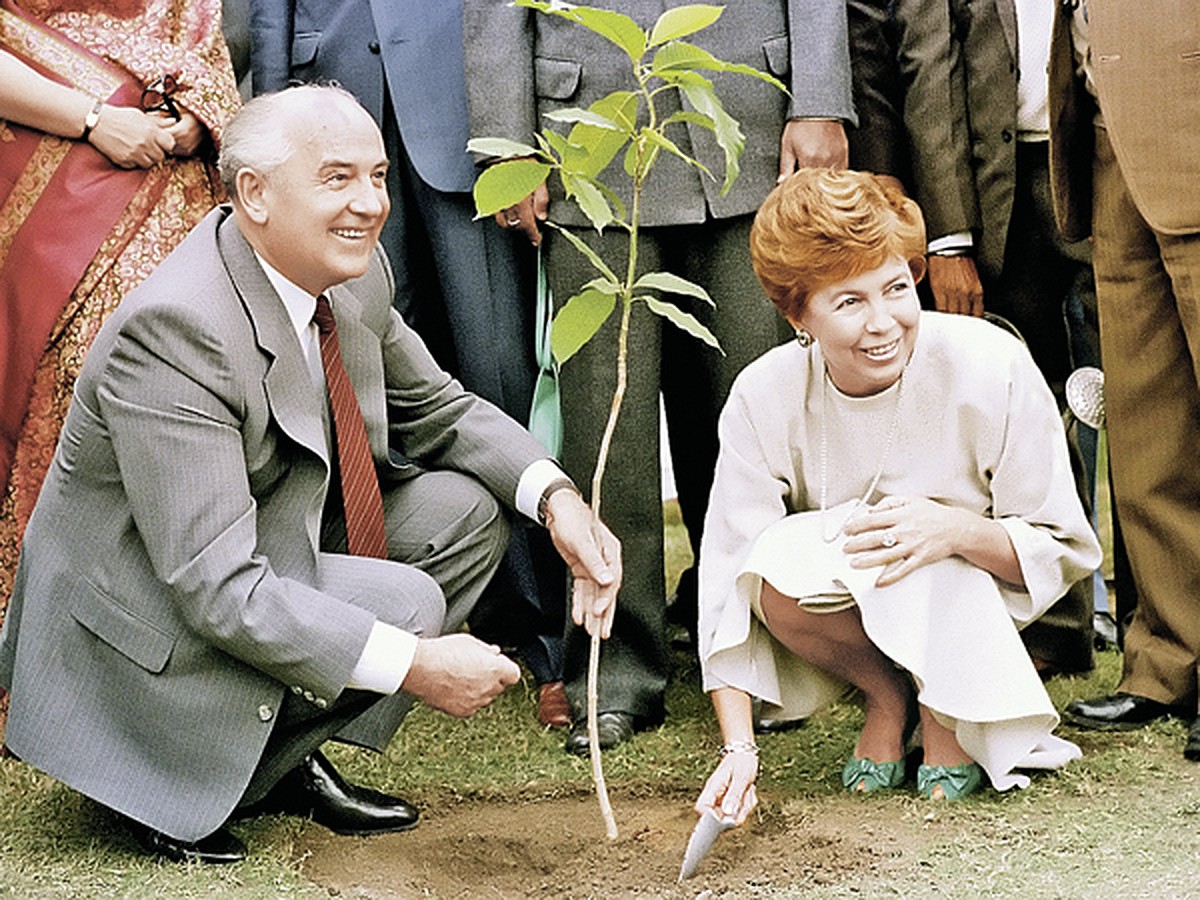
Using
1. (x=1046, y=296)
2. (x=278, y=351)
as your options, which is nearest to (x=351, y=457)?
(x=278, y=351)

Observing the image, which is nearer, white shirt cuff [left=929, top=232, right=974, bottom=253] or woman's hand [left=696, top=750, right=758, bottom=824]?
woman's hand [left=696, top=750, right=758, bottom=824]

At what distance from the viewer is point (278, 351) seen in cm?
302

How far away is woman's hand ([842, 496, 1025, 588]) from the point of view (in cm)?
311

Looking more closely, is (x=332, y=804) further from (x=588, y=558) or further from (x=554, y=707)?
(x=554, y=707)

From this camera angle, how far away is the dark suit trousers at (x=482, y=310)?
12.9ft

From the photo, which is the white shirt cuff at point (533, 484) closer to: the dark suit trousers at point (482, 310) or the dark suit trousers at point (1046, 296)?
the dark suit trousers at point (482, 310)

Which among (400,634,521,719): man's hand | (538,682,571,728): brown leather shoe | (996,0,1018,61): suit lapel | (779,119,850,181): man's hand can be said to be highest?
(996,0,1018,61): suit lapel

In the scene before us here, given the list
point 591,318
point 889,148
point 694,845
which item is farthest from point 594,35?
point 694,845

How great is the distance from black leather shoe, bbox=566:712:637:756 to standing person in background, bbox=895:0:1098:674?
0.88 meters

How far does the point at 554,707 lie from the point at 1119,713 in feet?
3.53

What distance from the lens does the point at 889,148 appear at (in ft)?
12.9

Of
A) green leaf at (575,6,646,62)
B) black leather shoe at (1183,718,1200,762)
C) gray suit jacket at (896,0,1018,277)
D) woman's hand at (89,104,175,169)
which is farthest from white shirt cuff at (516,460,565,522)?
black leather shoe at (1183,718,1200,762)

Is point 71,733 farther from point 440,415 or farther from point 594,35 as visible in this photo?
point 594,35

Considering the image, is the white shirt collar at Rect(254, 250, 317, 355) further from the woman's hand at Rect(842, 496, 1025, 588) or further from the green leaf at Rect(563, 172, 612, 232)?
the woman's hand at Rect(842, 496, 1025, 588)
